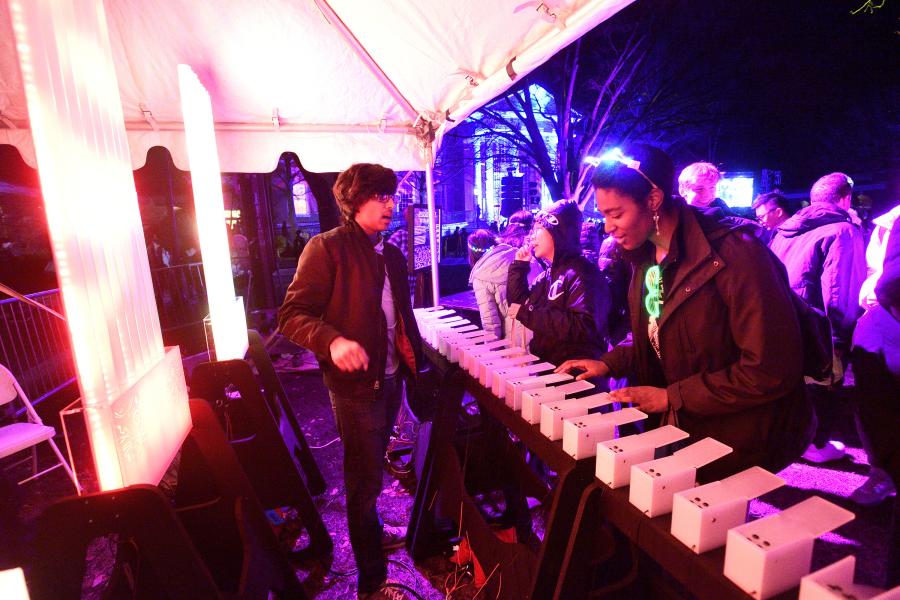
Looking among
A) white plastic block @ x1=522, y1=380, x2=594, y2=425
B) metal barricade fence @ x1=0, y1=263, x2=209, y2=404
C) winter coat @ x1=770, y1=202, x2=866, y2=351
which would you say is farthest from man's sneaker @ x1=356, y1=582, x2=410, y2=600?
metal barricade fence @ x1=0, y1=263, x2=209, y2=404

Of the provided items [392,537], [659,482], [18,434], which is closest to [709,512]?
[659,482]

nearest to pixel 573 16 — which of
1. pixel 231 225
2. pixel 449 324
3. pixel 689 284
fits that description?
pixel 689 284

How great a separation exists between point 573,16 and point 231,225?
1430 cm

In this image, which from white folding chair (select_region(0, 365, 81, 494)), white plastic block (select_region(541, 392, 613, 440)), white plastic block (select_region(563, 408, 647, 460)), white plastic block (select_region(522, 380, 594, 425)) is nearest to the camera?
white plastic block (select_region(563, 408, 647, 460))

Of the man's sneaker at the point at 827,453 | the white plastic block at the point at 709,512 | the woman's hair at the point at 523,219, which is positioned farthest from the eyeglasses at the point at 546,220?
the man's sneaker at the point at 827,453

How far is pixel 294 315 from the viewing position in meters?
2.17

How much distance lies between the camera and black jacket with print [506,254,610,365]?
8.43 ft

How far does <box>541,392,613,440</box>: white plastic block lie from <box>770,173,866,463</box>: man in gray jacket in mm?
3027

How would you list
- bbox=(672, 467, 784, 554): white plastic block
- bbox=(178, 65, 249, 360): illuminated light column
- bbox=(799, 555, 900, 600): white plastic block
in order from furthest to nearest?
1. bbox=(178, 65, 249, 360): illuminated light column
2. bbox=(672, 467, 784, 554): white plastic block
3. bbox=(799, 555, 900, 600): white plastic block

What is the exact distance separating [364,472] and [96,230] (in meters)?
1.65

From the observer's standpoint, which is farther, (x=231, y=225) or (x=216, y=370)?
(x=231, y=225)

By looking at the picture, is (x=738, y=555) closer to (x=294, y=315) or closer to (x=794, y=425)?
(x=794, y=425)

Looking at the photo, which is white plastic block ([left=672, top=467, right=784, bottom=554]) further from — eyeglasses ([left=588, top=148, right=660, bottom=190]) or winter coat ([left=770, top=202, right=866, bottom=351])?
winter coat ([left=770, top=202, right=866, bottom=351])

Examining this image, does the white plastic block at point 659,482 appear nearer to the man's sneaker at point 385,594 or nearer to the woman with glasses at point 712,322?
the woman with glasses at point 712,322
